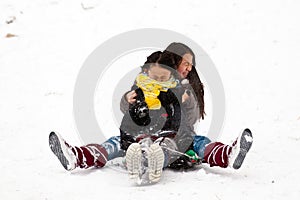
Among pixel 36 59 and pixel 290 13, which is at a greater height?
pixel 290 13

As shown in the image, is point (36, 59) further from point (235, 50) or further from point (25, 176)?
point (25, 176)

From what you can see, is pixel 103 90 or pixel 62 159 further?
pixel 103 90

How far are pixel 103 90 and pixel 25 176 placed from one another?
2.61m

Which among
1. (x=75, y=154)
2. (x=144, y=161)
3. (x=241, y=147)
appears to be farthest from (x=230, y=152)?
(x=75, y=154)

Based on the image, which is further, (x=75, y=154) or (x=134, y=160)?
(x=75, y=154)

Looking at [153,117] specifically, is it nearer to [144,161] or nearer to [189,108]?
[189,108]

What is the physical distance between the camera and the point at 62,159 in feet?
11.3

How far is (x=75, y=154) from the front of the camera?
3.55 m

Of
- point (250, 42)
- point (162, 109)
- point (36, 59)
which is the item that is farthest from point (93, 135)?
point (250, 42)

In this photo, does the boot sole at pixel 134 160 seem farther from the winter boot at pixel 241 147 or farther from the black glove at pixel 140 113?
the winter boot at pixel 241 147

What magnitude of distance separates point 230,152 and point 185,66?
97 cm

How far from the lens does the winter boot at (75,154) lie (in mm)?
3410

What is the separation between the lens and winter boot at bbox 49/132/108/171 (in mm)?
3410

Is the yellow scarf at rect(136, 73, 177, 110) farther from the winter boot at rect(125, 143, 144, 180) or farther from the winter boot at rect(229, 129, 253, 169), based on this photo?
the winter boot at rect(229, 129, 253, 169)
